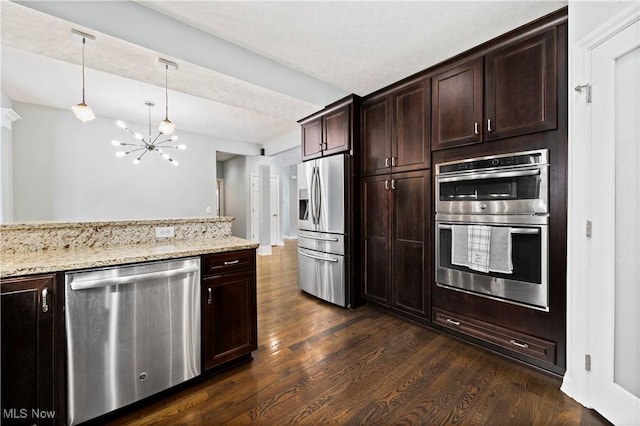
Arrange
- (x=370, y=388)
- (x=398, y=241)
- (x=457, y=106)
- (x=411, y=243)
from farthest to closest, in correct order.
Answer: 1. (x=398, y=241)
2. (x=411, y=243)
3. (x=457, y=106)
4. (x=370, y=388)

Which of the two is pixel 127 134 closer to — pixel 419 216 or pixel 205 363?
pixel 205 363

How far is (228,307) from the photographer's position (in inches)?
78.2

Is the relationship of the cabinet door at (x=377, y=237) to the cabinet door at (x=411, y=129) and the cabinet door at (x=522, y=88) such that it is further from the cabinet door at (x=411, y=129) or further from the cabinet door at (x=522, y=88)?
the cabinet door at (x=522, y=88)

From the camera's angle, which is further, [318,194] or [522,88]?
[318,194]

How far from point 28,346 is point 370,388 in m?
1.96

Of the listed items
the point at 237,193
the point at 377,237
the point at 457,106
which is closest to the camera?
the point at 457,106

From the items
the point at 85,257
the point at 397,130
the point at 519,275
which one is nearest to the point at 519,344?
the point at 519,275

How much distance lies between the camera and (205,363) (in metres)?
1.87

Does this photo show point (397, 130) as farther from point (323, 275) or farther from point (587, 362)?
point (587, 362)

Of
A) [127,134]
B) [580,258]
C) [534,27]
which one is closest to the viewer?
[580,258]

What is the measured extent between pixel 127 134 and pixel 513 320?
645cm

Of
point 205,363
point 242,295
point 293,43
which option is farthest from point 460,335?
point 293,43

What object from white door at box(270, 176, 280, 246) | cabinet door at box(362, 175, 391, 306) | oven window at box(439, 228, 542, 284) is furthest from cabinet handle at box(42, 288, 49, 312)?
white door at box(270, 176, 280, 246)

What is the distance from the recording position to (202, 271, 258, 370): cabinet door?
1.89 m
